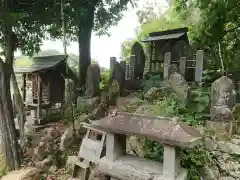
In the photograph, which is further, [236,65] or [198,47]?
[198,47]

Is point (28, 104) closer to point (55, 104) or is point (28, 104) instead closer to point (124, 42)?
point (55, 104)

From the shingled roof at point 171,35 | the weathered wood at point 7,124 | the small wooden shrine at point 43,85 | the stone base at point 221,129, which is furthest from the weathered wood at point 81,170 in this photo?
the shingled roof at point 171,35

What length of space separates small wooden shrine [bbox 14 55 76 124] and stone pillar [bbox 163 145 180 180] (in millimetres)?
6792

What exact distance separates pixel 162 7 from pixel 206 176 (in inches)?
734

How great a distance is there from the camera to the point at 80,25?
12.6 m

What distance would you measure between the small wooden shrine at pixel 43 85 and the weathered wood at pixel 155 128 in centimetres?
559

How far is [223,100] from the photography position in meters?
6.49

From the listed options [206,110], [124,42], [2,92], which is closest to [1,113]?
[2,92]

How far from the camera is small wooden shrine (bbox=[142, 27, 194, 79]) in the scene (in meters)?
11.7

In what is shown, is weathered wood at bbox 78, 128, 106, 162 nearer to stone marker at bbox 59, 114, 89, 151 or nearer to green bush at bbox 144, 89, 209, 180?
green bush at bbox 144, 89, 209, 180

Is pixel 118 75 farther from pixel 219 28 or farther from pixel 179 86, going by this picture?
pixel 219 28

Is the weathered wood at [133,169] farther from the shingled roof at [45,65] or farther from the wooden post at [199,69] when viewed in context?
the shingled roof at [45,65]

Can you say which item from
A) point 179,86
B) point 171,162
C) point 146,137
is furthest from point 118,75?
point 171,162

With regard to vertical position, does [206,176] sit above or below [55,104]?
below
